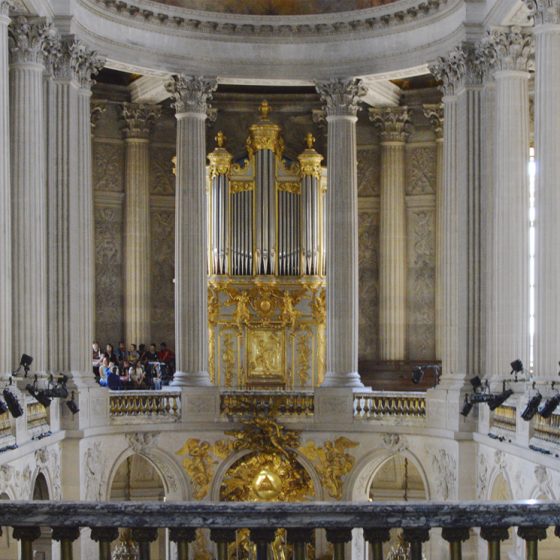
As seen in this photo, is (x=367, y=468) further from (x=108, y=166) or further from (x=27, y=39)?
(x=27, y=39)

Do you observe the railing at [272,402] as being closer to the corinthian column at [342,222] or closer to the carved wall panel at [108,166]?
the corinthian column at [342,222]

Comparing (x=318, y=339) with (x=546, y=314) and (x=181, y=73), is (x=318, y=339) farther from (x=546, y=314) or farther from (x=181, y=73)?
(x=546, y=314)

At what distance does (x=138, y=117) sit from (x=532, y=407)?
18.9m

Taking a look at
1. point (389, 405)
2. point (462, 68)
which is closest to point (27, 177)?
point (462, 68)

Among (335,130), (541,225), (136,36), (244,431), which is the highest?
(136,36)

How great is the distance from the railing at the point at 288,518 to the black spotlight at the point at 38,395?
2235 centimetres

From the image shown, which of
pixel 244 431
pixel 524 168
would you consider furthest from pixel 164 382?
pixel 524 168

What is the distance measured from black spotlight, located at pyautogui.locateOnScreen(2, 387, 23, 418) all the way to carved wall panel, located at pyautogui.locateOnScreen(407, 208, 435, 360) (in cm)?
1795

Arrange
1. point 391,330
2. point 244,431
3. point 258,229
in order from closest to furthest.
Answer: point 244,431 < point 258,229 < point 391,330

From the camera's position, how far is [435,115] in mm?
41062

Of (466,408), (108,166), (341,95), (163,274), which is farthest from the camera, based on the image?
(163,274)

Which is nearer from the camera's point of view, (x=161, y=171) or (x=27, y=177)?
(x=27, y=177)

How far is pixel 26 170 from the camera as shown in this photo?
1254 inches

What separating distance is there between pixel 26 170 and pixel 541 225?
12.0 m
